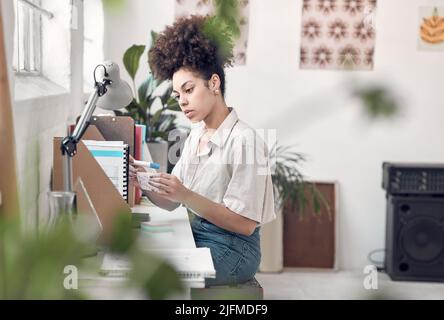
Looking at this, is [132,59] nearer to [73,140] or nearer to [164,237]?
[73,140]

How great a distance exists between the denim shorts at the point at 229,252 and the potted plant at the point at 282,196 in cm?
248

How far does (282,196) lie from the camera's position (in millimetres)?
4844

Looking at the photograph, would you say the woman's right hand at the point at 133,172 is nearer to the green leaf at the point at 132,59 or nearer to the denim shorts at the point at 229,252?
the denim shorts at the point at 229,252

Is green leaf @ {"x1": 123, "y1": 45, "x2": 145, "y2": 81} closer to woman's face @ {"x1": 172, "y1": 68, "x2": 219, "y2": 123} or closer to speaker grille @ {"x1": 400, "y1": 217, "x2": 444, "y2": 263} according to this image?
woman's face @ {"x1": 172, "y1": 68, "x2": 219, "y2": 123}

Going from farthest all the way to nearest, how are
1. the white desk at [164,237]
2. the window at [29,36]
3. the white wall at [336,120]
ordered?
the white wall at [336,120], the window at [29,36], the white desk at [164,237]

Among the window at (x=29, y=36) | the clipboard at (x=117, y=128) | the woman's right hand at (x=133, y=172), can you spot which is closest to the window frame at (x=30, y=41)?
the window at (x=29, y=36)

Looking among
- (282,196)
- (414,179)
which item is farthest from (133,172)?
(414,179)

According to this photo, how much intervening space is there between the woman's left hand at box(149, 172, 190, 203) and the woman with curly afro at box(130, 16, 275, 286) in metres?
0.02

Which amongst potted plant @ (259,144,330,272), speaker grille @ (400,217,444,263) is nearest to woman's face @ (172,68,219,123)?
potted plant @ (259,144,330,272)

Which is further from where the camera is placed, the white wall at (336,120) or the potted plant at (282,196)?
the white wall at (336,120)

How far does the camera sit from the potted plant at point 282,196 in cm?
486
